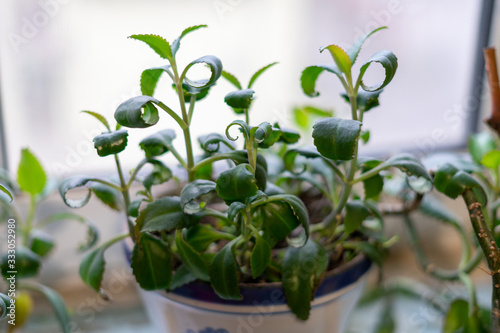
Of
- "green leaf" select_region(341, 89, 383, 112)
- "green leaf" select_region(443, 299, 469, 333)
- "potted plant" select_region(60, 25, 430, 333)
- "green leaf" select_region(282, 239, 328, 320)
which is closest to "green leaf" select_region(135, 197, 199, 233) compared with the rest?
"potted plant" select_region(60, 25, 430, 333)

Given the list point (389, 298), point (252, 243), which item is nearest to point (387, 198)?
point (389, 298)

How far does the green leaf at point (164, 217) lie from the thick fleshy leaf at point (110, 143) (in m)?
0.07

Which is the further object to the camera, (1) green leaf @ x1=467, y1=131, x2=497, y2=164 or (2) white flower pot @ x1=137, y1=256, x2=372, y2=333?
(1) green leaf @ x1=467, y1=131, x2=497, y2=164

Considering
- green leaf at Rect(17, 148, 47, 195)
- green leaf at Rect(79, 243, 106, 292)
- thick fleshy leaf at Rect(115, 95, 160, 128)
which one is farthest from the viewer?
green leaf at Rect(17, 148, 47, 195)

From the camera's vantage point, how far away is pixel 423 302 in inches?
32.8

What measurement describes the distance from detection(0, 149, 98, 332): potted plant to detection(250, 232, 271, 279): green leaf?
0.76ft

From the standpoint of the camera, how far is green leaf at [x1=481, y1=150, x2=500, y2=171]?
24.9 inches

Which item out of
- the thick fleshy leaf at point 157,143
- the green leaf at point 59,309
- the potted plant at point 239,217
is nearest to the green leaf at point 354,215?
the potted plant at point 239,217

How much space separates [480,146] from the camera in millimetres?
716

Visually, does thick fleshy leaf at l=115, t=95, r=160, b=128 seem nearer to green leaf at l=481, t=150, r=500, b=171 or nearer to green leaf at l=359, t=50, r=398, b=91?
green leaf at l=359, t=50, r=398, b=91

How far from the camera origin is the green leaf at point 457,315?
63 cm

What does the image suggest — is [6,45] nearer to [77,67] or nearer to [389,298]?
[77,67]

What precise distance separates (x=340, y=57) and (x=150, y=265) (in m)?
0.29

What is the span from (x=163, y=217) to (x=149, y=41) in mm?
169
